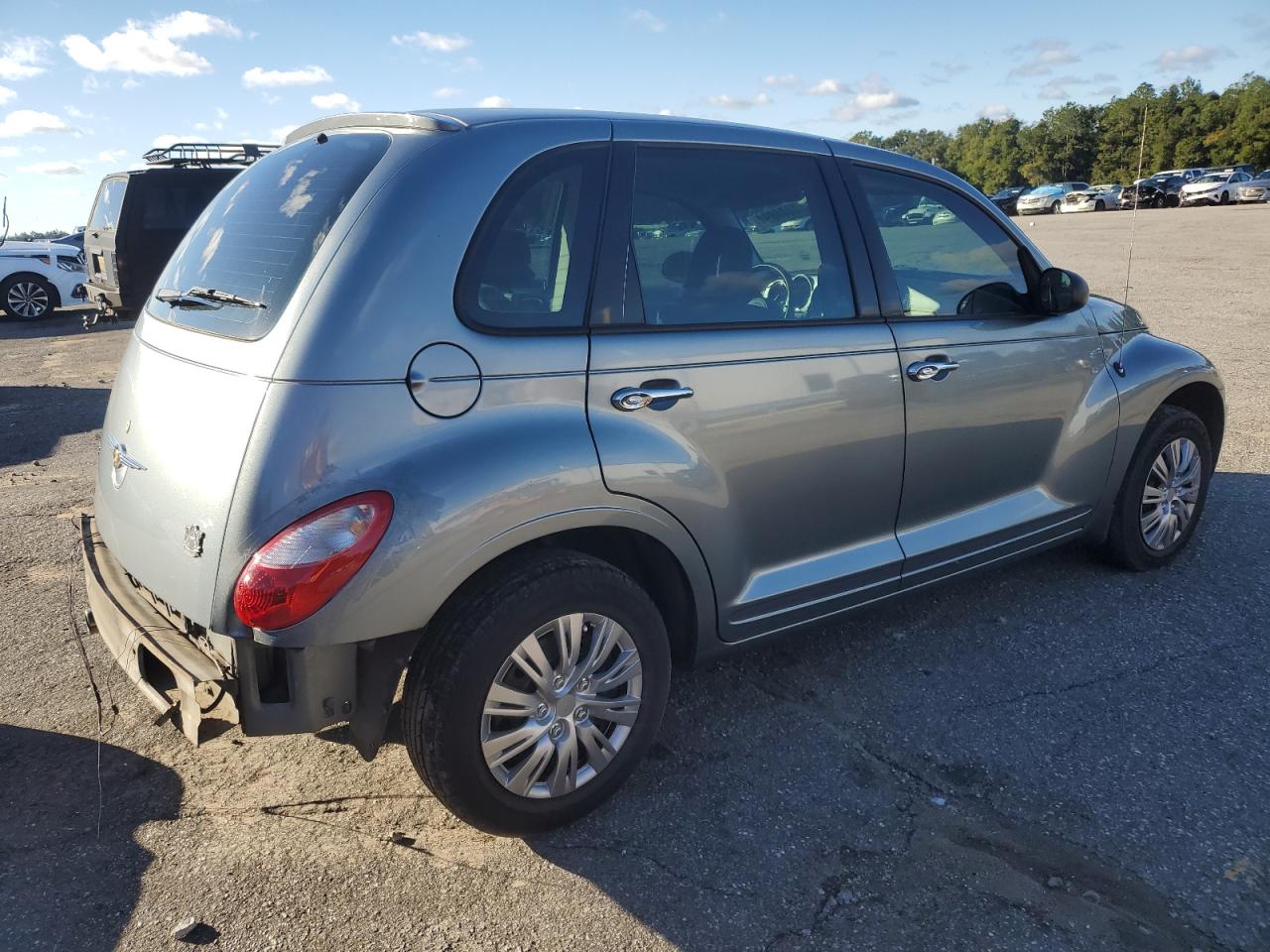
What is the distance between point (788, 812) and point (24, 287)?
18.6 meters

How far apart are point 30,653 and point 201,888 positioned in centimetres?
183

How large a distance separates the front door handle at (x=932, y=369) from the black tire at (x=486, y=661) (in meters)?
1.31

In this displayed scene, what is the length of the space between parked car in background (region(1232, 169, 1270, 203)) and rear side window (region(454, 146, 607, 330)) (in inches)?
2022

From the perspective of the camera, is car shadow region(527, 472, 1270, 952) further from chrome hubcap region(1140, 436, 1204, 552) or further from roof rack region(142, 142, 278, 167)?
roof rack region(142, 142, 278, 167)

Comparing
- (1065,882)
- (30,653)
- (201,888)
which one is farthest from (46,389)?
(1065,882)

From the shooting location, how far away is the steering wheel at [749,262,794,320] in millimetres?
3223

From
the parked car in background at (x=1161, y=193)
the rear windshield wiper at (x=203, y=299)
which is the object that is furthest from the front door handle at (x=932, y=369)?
the parked car in background at (x=1161, y=193)

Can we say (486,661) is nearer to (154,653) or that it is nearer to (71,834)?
(154,653)

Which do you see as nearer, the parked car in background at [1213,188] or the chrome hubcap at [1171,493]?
the chrome hubcap at [1171,493]

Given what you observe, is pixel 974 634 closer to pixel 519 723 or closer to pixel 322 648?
pixel 519 723

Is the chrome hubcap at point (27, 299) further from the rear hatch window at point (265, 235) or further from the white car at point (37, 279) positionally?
the rear hatch window at point (265, 235)

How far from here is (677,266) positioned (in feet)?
9.95

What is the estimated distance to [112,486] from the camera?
295cm

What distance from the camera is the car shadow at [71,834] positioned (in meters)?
2.47
